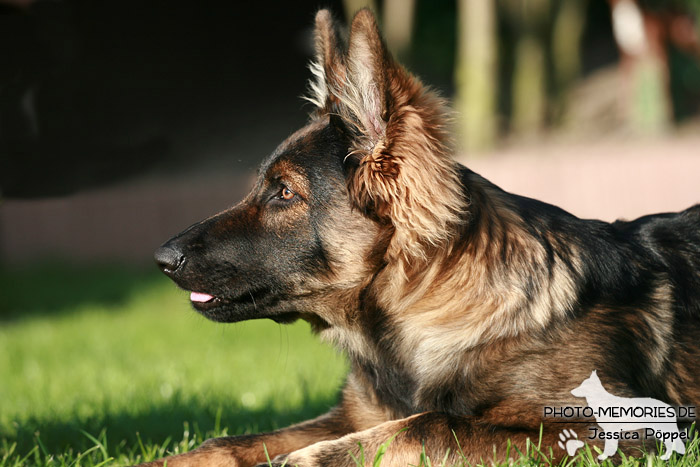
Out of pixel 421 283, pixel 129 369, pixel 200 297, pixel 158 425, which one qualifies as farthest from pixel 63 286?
pixel 421 283

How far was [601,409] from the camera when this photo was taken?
9.75 ft

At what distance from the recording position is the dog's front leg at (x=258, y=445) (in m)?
3.32

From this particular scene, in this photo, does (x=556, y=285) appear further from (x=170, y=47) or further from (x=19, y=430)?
(x=170, y=47)

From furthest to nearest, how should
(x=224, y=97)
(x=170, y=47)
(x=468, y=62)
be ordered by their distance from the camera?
(x=224, y=97) < (x=170, y=47) < (x=468, y=62)

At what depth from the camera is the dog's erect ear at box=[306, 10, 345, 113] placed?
3561 mm

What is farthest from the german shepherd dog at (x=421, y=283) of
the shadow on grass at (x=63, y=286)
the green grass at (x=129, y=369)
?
the shadow on grass at (x=63, y=286)

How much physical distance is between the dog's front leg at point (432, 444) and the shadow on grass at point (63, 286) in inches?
390

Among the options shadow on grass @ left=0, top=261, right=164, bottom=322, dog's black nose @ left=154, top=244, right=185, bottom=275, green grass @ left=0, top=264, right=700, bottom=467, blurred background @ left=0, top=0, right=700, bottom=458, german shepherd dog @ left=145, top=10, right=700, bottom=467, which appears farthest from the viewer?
shadow on grass @ left=0, top=261, right=164, bottom=322

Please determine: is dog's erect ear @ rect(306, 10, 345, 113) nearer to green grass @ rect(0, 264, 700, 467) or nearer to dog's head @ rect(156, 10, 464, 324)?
dog's head @ rect(156, 10, 464, 324)

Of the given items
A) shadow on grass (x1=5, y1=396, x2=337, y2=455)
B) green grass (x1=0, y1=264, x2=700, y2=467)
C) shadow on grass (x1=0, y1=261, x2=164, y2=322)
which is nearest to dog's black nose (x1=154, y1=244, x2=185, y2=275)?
green grass (x1=0, y1=264, x2=700, y2=467)

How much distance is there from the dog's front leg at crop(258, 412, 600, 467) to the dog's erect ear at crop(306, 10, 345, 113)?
4.91 ft

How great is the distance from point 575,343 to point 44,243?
1320 cm

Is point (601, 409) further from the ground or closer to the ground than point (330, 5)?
closer to the ground

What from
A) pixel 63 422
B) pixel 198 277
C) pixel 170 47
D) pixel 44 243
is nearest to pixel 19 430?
pixel 63 422
